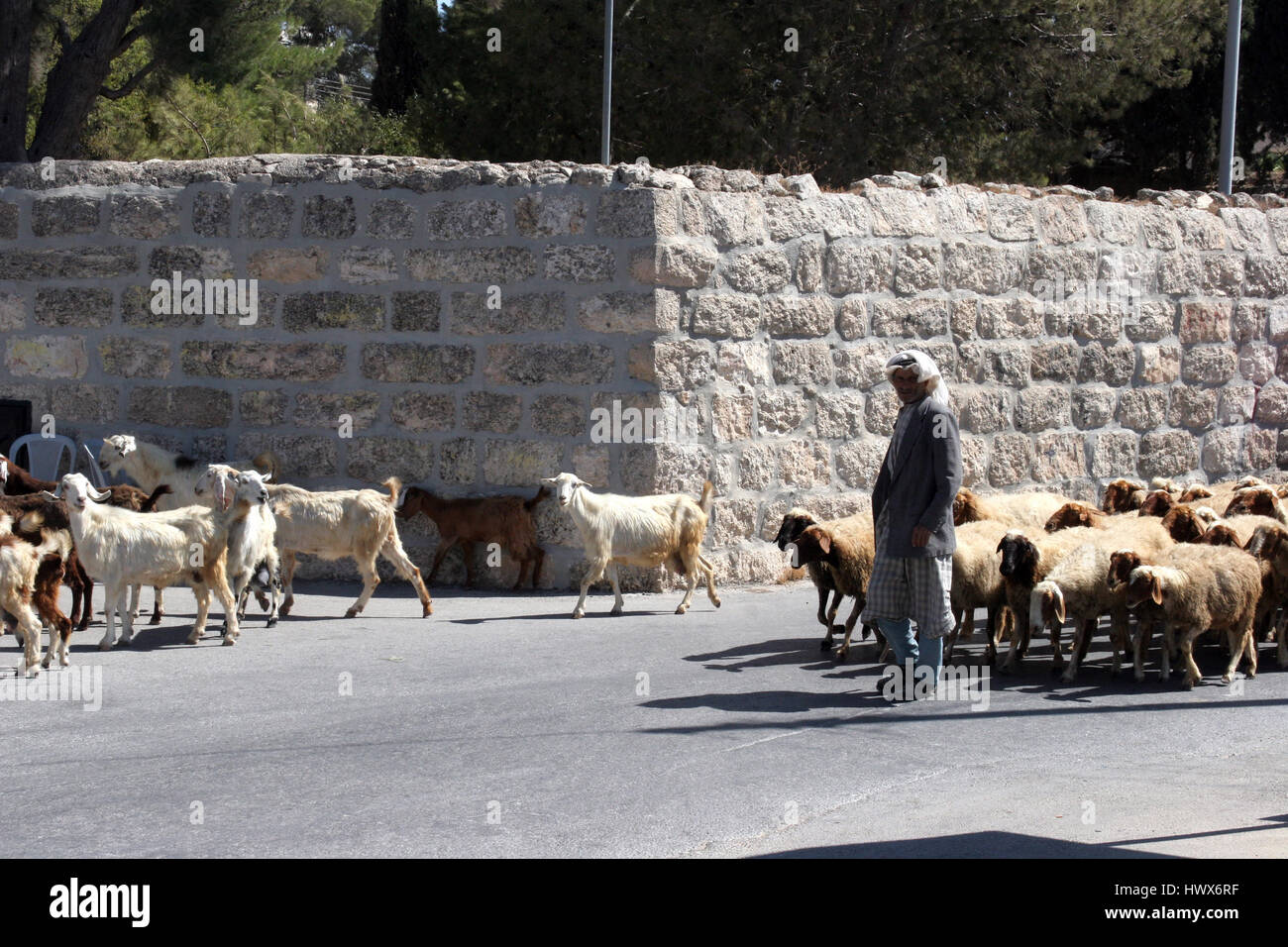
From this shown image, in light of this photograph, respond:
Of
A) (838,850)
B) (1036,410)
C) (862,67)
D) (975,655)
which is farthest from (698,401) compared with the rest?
(862,67)

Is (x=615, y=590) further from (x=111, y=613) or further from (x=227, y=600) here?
(x=111, y=613)

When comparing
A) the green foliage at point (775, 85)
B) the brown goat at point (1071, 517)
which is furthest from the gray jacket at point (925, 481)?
the green foliage at point (775, 85)

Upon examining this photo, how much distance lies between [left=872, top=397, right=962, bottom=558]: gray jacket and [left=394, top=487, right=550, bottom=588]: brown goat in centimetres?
387

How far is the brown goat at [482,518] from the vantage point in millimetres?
11133

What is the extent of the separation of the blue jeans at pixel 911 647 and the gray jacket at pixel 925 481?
0.46m

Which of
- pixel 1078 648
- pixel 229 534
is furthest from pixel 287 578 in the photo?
pixel 1078 648

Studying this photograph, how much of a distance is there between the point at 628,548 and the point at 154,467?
390 centimetres

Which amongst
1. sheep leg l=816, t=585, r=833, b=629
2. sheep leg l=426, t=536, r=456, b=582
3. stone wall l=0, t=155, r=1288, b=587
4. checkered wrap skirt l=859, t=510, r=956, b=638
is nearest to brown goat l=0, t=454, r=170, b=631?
stone wall l=0, t=155, r=1288, b=587

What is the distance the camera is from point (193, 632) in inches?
374

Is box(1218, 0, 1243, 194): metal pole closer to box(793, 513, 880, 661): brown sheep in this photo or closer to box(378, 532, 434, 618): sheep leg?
box(793, 513, 880, 661): brown sheep

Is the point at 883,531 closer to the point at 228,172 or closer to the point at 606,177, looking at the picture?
the point at 606,177

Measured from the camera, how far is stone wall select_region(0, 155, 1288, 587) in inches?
440

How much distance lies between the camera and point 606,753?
22.6 feet
